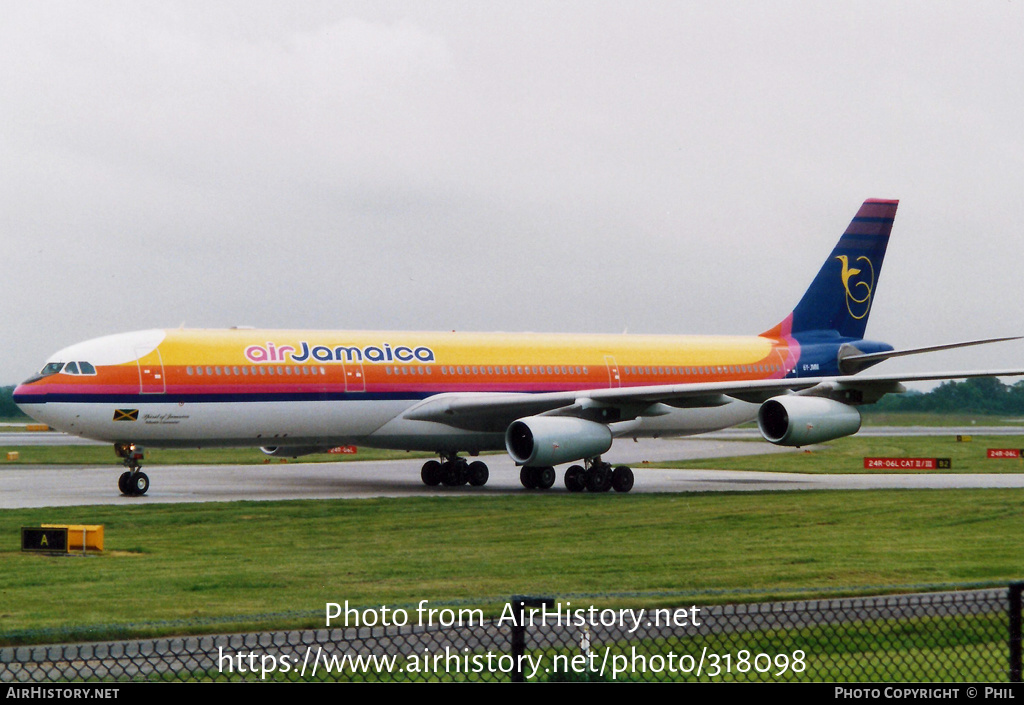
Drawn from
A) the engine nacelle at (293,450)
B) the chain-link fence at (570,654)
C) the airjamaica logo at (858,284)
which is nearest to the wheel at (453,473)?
the engine nacelle at (293,450)

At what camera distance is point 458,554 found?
2005 centimetres

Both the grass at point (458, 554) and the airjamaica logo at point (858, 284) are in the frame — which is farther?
the airjamaica logo at point (858, 284)

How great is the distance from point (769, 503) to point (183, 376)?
14.7 meters

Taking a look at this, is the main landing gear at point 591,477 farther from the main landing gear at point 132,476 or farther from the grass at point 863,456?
the grass at point 863,456

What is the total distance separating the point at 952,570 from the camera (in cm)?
1839

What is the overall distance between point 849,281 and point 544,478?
50.4 ft

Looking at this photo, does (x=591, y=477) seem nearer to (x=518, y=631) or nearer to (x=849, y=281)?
(x=849, y=281)

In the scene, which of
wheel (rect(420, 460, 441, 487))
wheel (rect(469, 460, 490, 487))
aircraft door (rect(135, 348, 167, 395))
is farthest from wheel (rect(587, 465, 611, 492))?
aircraft door (rect(135, 348, 167, 395))

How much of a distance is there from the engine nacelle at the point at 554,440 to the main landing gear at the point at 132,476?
30.5 ft

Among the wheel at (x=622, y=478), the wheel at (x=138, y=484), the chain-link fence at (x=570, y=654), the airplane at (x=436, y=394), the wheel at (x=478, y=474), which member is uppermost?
the airplane at (x=436, y=394)

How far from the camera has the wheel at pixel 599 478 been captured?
34969mm

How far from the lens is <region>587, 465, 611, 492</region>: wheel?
115ft

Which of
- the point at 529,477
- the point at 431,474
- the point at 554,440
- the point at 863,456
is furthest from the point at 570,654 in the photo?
the point at 863,456

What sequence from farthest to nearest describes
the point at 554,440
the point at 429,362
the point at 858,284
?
the point at 858,284, the point at 429,362, the point at 554,440
